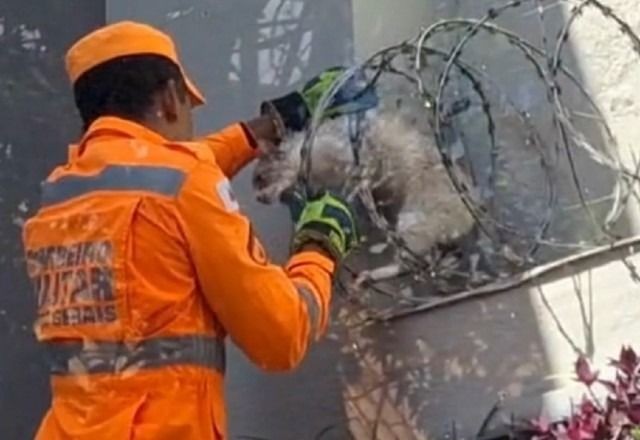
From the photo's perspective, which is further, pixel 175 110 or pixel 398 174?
pixel 398 174

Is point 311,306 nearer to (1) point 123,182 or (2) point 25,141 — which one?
(1) point 123,182

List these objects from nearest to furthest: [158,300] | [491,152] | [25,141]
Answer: [158,300], [491,152], [25,141]

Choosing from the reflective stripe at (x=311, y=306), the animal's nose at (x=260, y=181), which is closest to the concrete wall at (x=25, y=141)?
the animal's nose at (x=260, y=181)

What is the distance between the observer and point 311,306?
152 inches

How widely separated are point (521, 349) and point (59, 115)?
1659mm

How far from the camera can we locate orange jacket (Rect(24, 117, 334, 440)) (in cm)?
375

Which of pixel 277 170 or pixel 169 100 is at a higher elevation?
pixel 169 100

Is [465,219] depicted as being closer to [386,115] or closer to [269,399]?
[386,115]

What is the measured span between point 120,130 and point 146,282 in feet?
1.03

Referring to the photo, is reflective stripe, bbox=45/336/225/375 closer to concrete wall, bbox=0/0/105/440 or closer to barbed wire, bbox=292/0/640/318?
barbed wire, bbox=292/0/640/318

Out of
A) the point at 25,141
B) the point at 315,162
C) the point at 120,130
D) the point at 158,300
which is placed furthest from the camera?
the point at 25,141

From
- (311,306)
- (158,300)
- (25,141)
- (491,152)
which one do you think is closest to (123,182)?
(158,300)

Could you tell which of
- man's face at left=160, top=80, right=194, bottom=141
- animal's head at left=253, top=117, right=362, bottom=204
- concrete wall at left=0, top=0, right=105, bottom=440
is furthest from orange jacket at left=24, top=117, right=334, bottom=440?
concrete wall at left=0, top=0, right=105, bottom=440

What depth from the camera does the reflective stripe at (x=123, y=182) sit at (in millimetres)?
3797
